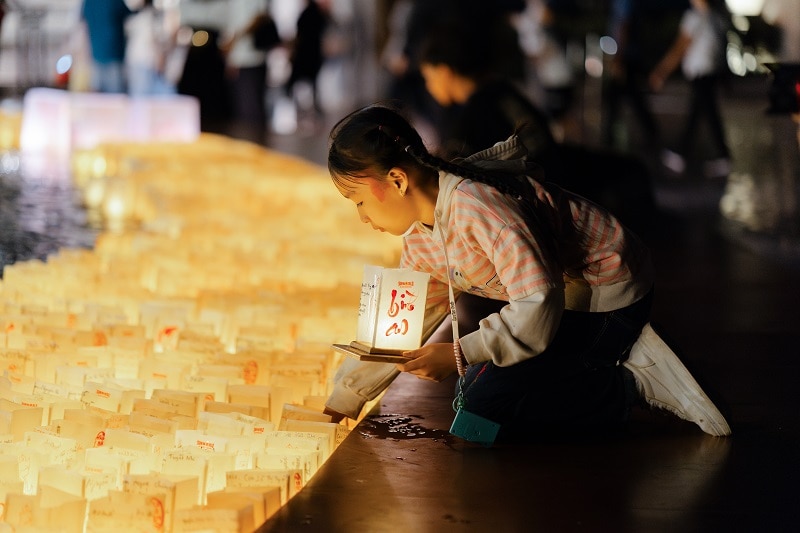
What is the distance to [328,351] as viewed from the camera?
13.6 ft

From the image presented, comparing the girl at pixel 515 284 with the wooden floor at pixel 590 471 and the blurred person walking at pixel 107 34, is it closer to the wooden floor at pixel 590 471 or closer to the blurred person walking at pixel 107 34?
the wooden floor at pixel 590 471

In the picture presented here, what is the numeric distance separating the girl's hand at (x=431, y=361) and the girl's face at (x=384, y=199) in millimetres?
314

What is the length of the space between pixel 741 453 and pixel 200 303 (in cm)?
240

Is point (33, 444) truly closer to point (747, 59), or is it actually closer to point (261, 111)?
point (747, 59)

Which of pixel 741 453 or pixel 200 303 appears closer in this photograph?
pixel 741 453

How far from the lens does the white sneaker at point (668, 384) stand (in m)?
3.38

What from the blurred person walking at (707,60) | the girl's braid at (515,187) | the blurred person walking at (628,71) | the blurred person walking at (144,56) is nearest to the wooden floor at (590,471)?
the girl's braid at (515,187)

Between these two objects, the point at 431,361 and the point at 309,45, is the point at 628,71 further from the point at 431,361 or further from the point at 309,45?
the point at 431,361

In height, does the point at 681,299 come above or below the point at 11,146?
above

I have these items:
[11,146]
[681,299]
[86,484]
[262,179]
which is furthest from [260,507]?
[11,146]

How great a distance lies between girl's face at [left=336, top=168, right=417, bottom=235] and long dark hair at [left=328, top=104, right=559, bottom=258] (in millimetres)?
24

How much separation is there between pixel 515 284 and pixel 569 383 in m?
0.47

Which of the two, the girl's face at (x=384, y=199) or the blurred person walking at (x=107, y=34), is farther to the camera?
the blurred person walking at (x=107, y=34)

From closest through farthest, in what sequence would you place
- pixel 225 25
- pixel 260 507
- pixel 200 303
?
pixel 260 507
pixel 200 303
pixel 225 25
